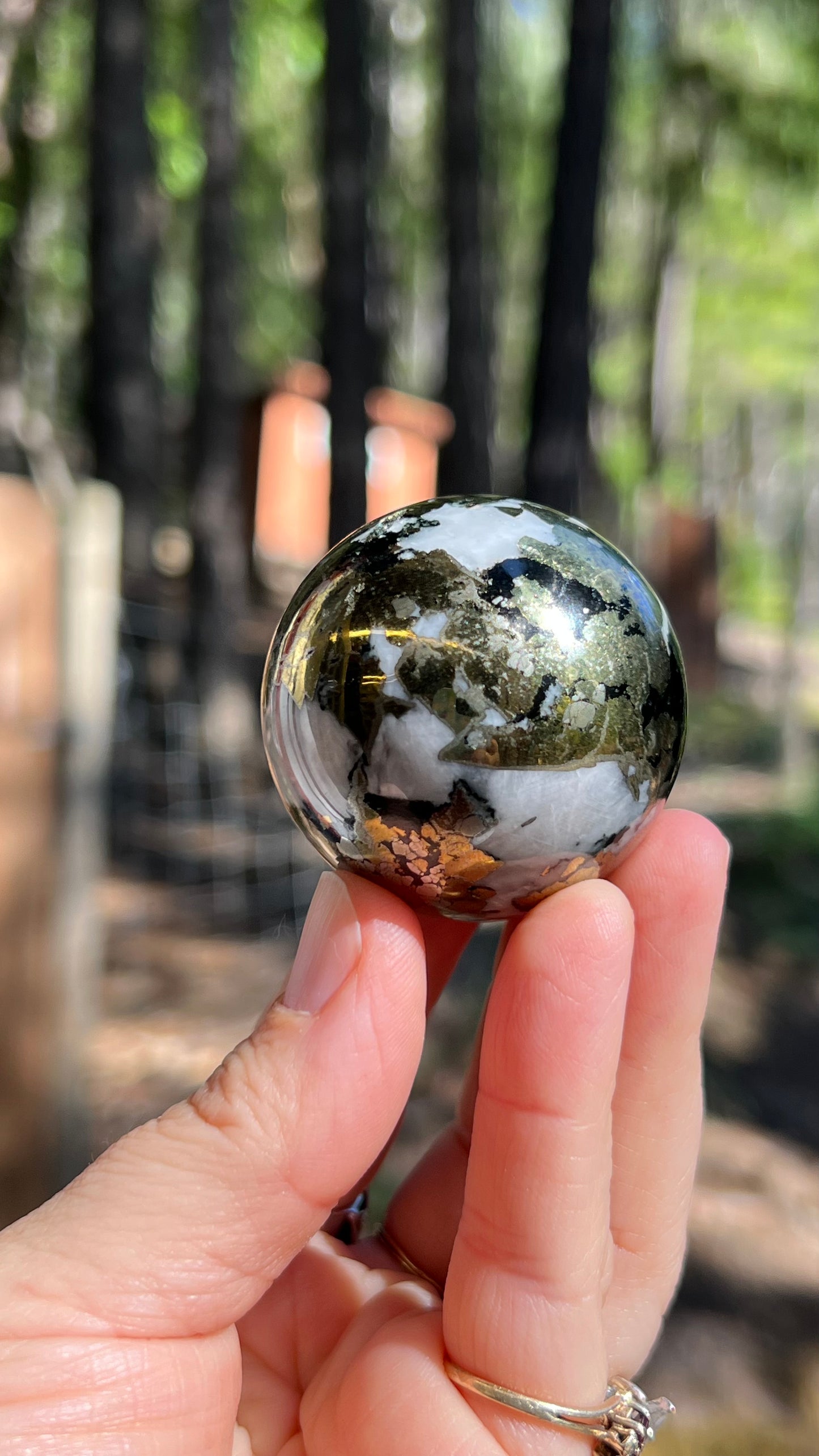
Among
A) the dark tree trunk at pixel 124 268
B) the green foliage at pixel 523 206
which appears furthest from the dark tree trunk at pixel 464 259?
the dark tree trunk at pixel 124 268

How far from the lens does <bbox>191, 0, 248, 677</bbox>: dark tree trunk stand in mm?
7859

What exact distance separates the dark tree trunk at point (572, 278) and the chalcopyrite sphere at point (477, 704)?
4727mm

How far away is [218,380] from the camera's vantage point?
27.6 feet

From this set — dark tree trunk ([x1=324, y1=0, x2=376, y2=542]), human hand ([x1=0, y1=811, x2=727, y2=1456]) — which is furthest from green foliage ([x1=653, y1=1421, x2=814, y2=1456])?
dark tree trunk ([x1=324, y1=0, x2=376, y2=542])

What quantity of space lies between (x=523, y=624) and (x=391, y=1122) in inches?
33.3

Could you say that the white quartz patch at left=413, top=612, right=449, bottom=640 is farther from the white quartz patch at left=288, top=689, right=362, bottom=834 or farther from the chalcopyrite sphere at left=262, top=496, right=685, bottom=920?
the white quartz patch at left=288, top=689, right=362, bottom=834

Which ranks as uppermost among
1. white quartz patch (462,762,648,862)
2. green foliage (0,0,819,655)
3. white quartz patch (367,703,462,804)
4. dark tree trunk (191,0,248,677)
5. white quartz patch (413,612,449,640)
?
green foliage (0,0,819,655)

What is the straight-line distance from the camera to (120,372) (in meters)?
8.26

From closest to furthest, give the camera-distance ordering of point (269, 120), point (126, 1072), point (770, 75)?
point (126, 1072) → point (770, 75) → point (269, 120)

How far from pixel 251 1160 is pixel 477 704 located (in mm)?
757

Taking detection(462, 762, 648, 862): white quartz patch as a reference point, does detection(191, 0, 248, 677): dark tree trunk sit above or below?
above

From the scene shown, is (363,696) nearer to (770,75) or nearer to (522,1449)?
(522,1449)

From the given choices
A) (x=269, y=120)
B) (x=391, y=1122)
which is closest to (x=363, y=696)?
(x=391, y=1122)

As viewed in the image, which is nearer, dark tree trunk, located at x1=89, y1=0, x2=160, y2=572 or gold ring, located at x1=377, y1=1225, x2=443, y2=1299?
gold ring, located at x1=377, y1=1225, x2=443, y2=1299
